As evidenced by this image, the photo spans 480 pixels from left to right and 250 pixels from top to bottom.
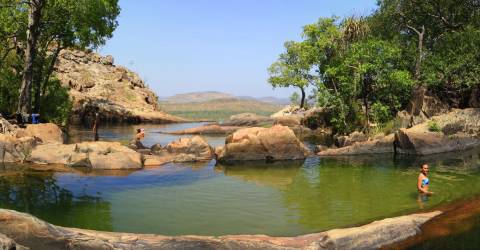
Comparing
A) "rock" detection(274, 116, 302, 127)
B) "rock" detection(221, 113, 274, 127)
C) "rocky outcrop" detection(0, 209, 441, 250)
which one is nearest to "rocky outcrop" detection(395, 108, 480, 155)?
"rocky outcrop" detection(0, 209, 441, 250)

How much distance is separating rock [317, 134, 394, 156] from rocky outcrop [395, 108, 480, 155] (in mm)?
657

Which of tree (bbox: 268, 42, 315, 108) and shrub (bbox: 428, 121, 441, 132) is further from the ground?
tree (bbox: 268, 42, 315, 108)

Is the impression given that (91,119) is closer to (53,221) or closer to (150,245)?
(53,221)

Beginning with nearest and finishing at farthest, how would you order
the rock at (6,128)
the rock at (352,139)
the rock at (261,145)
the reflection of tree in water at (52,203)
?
the reflection of tree in water at (52,203), the rock at (6,128), the rock at (261,145), the rock at (352,139)

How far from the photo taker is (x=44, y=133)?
26531mm

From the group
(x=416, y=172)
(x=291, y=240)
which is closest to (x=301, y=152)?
(x=416, y=172)

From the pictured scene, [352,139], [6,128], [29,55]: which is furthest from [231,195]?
[29,55]

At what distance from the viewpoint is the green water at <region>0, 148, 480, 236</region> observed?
14.3 meters

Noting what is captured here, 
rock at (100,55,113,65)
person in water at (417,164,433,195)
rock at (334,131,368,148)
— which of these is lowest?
person in water at (417,164,433,195)

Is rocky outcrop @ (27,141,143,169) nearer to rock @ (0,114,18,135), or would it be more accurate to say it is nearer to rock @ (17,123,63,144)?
rock @ (17,123,63,144)

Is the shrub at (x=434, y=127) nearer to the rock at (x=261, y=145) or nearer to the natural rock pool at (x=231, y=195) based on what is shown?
the natural rock pool at (x=231, y=195)

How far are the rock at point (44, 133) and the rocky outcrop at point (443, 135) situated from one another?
2167 cm

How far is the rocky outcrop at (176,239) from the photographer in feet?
33.0

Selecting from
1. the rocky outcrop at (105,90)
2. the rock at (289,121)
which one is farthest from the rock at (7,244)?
the rocky outcrop at (105,90)
